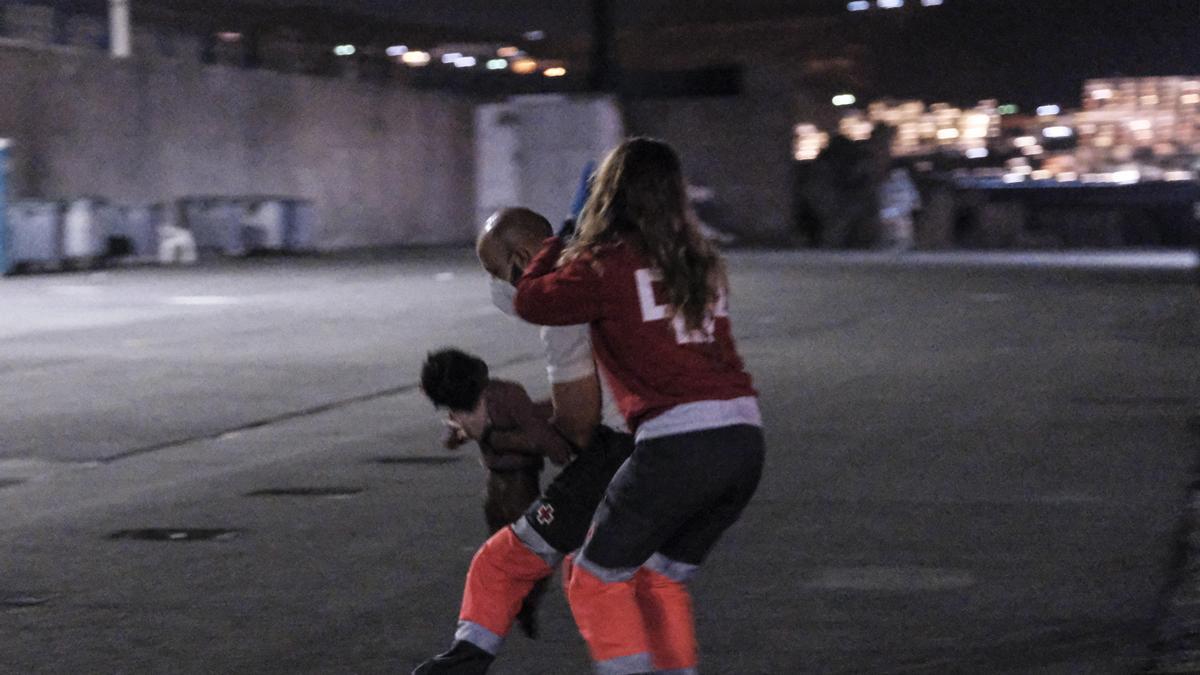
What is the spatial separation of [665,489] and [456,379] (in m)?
0.83

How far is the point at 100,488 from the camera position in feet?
31.7

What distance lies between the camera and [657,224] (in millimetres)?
4309

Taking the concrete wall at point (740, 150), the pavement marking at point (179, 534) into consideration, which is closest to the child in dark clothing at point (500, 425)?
the pavement marking at point (179, 534)

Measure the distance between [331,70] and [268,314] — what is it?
24258 millimetres

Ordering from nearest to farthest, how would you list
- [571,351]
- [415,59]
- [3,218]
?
[571,351], [3,218], [415,59]

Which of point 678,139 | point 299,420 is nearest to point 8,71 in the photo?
point 678,139

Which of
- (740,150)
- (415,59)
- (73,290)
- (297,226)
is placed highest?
(415,59)

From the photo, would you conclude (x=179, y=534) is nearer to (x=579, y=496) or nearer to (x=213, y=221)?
(x=579, y=496)

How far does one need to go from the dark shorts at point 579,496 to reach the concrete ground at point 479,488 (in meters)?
1.21

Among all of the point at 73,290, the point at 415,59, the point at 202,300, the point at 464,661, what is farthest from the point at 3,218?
the point at 415,59

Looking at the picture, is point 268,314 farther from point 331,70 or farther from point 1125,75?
point 1125,75

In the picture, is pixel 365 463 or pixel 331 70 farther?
pixel 331 70

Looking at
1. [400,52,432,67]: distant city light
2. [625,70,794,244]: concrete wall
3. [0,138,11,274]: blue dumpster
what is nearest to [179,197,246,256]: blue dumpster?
[0,138,11,274]: blue dumpster

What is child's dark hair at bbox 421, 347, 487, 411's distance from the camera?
490 centimetres
